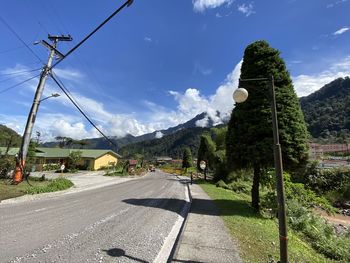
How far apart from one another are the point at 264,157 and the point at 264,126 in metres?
1.54

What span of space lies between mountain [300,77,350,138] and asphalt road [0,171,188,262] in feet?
409

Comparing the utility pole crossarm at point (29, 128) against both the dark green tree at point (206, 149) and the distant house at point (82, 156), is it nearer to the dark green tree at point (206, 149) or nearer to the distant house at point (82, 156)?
the dark green tree at point (206, 149)

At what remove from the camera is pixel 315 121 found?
13938cm

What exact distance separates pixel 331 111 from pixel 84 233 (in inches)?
6135

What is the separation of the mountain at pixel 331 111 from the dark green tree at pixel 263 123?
386 feet

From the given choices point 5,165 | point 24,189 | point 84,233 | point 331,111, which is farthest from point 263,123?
point 331,111

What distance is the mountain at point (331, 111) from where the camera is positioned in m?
125

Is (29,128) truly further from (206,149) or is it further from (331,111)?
(331,111)

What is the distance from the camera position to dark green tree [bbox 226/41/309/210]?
12.6 metres

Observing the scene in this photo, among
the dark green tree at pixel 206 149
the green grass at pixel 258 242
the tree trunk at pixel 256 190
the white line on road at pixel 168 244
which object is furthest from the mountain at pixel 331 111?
the white line on road at pixel 168 244

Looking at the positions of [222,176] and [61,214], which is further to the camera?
[222,176]

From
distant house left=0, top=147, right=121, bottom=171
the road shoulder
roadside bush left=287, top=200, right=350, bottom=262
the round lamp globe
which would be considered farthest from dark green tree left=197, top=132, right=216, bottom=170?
the round lamp globe

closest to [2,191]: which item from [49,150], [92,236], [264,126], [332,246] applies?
[92,236]

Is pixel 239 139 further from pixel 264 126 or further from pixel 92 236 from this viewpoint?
pixel 92 236
